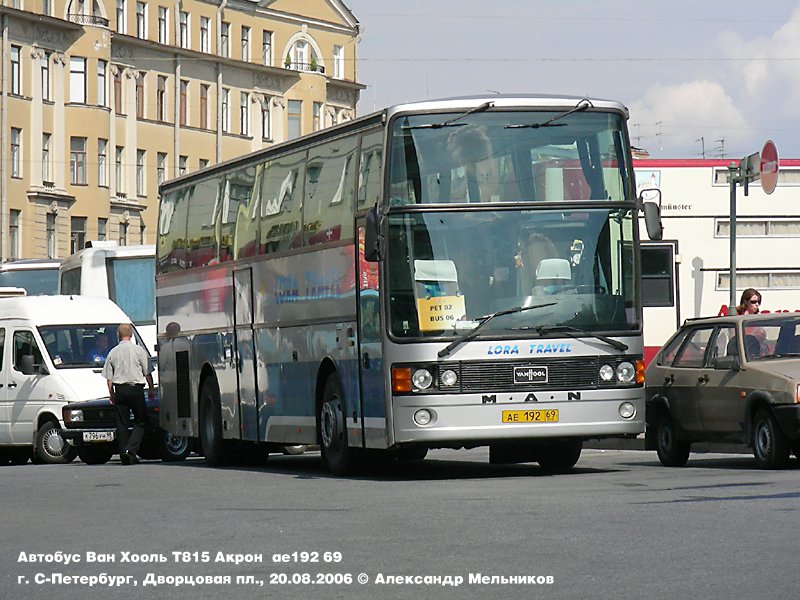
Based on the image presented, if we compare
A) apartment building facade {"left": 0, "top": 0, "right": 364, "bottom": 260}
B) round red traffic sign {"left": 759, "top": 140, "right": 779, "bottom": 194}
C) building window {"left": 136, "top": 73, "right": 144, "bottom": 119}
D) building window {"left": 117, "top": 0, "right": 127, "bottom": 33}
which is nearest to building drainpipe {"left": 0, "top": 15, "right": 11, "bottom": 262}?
apartment building facade {"left": 0, "top": 0, "right": 364, "bottom": 260}

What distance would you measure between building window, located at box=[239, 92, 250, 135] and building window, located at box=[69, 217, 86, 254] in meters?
15.6

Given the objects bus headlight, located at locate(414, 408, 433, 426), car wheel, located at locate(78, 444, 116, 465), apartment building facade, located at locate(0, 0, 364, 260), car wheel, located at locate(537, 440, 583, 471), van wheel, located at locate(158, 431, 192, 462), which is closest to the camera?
bus headlight, located at locate(414, 408, 433, 426)

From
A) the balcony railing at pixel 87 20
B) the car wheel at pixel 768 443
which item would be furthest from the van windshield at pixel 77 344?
the balcony railing at pixel 87 20

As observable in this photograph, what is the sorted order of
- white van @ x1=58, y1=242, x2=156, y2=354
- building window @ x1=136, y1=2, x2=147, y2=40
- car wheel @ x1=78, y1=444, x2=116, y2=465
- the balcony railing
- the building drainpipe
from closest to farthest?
car wheel @ x1=78, y1=444, x2=116, y2=465
white van @ x1=58, y1=242, x2=156, y2=354
the building drainpipe
the balcony railing
building window @ x1=136, y1=2, x2=147, y2=40

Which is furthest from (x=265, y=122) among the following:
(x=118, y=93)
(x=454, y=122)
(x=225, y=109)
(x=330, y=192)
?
(x=454, y=122)

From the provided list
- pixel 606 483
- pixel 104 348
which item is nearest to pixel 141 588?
pixel 606 483

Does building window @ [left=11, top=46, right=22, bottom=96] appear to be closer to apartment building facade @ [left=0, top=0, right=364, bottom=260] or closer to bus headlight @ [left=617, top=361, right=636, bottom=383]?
apartment building facade @ [left=0, top=0, right=364, bottom=260]

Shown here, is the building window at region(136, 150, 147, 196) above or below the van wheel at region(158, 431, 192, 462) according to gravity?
above

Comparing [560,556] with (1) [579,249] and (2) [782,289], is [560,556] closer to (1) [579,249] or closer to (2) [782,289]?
(1) [579,249]

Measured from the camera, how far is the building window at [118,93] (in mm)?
83125

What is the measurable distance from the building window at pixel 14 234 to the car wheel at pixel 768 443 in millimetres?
59002

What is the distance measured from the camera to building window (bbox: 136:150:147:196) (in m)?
85.4

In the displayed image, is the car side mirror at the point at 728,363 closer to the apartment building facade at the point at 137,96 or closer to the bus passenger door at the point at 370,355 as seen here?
the bus passenger door at the point at 370,355

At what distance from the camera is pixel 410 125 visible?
731 inches
